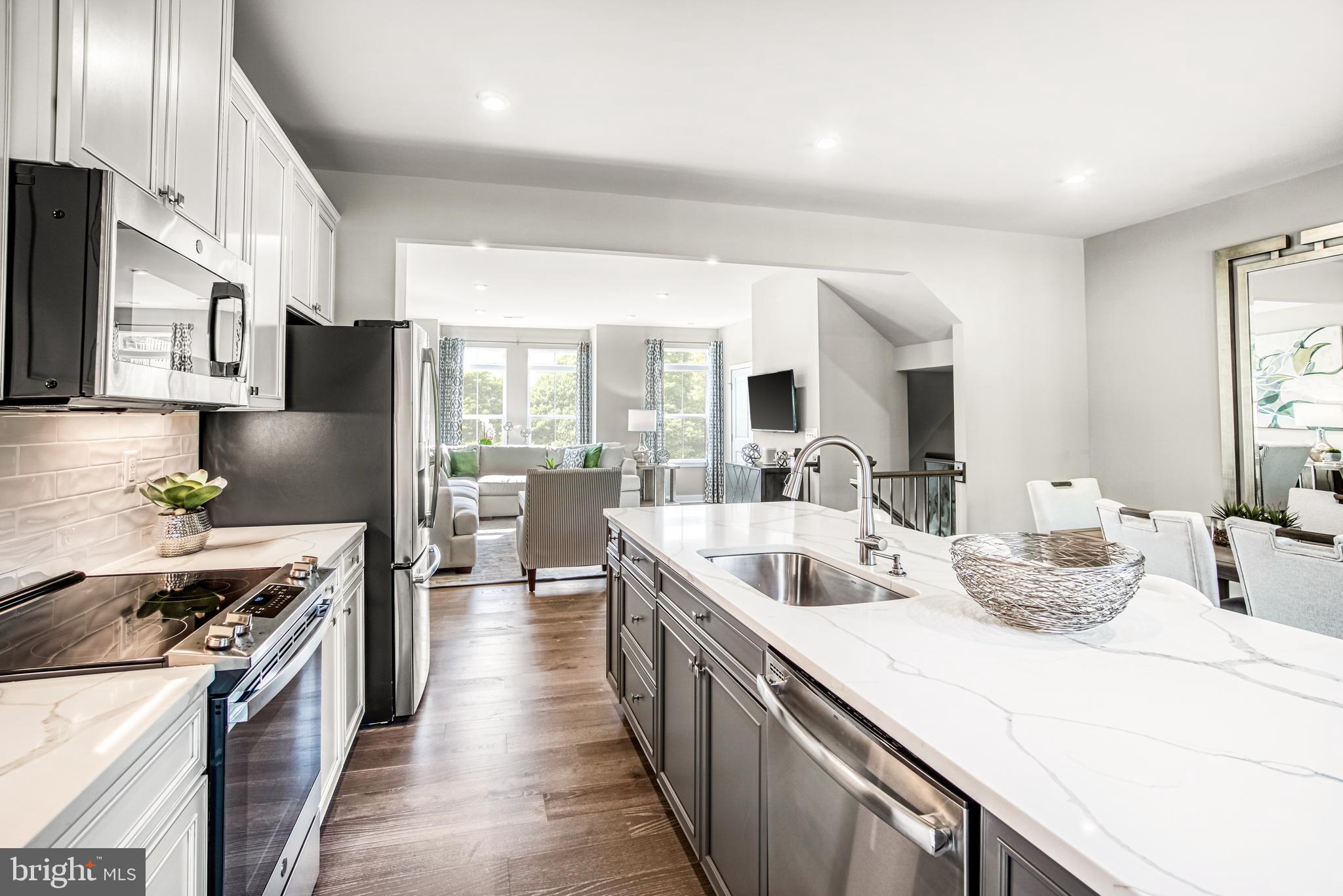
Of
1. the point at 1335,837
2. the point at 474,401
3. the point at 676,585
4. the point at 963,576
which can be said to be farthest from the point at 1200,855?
the point at 474,401

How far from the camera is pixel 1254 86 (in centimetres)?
250

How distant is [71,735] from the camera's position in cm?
85

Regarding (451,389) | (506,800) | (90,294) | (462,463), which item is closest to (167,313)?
(90,294)

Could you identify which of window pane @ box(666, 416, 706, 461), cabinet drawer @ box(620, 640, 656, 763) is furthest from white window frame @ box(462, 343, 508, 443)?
cabinet drawer @ box(620, 640, 656, 763)

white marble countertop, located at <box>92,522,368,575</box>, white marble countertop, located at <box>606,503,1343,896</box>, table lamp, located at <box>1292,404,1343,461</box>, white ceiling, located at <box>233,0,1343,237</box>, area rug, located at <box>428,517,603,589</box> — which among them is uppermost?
white ceiling, located at <box>233,0,1343,237</box>

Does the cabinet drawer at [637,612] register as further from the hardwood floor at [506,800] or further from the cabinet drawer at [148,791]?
the cabinet drawer at [148,791]

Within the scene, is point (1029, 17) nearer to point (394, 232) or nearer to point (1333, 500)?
point (1333, 500)

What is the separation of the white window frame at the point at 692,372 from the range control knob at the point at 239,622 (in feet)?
27.3

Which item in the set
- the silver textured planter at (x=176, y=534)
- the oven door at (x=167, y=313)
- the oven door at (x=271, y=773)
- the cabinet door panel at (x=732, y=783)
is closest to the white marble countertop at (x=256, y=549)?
the silver textured planter at (x=176, y=534)

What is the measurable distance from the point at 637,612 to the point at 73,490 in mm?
1683

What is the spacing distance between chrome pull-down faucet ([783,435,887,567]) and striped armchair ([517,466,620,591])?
303 centimetres

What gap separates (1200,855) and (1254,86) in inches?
127

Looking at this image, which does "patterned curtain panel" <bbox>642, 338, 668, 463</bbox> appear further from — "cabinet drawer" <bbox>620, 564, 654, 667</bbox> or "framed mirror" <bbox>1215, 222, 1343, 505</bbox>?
"cabinet drawer" <bbox>620, 564, 654, 667</bbox>

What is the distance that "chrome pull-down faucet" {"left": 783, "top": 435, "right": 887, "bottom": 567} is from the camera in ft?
5.53
